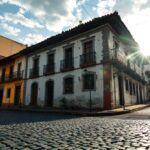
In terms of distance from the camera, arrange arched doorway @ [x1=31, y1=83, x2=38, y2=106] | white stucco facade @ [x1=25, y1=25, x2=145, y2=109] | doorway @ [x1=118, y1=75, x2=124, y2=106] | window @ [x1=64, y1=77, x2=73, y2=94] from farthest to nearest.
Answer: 1. arched doorway @ [x1=31, y1=83, x2=38, y2=106]
2. doorway @ [x1=118, y1=75, x2=124, y2=106]
3. window @ [x1=64, y1=77, x2=73, y2=94]
4. white stucco facade @ [x1=25, y1=25, x2=145, y2=109]

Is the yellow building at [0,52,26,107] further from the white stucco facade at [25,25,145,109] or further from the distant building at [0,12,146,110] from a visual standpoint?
the white stucco facade at [25,25,145,109]

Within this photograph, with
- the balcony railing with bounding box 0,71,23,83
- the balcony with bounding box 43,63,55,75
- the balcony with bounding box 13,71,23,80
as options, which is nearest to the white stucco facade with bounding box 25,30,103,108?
the balcony with bounding box 43,63,55,75

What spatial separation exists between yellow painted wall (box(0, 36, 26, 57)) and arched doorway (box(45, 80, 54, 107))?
51.3 ft

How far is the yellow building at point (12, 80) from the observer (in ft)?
69.2

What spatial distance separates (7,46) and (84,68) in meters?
20.8

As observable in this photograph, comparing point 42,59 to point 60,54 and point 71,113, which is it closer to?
point 60,54

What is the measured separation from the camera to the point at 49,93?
57.4ft

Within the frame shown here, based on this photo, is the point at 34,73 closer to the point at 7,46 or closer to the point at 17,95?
the point at 17,95

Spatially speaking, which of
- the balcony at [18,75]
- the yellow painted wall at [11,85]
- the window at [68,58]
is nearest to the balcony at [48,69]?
the window at [68,58]

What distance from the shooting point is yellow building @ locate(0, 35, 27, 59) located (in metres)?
29.4

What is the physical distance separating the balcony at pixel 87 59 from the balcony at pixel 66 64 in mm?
1219

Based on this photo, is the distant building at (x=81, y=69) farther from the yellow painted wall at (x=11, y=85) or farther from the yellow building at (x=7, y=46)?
the yellow building at (x=7, y=46)

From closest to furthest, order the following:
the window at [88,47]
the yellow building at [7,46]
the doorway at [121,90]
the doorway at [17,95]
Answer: the window at [88,47] < the doorway at [121,90] < the doorway at [17,95] < the yellow building at [7,46]

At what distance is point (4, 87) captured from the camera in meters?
24.1
